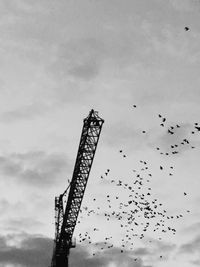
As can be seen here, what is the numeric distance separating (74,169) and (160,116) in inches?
945

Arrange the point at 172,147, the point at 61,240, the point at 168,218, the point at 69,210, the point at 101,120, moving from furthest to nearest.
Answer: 1. the point at 61,240
2. the point at 69,210
3. the point at 101,120
4. the point at 168,218
5. the point at 172,147

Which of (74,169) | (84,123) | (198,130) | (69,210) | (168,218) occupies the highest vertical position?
(84,123)

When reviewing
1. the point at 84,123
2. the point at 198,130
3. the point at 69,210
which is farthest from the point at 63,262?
the point at 198,130

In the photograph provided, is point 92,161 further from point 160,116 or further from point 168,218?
point 160,116

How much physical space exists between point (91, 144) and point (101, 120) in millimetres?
3226

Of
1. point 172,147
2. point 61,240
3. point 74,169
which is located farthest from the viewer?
point 61,240

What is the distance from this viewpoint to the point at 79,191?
47.6 m

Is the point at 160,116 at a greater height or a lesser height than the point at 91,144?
lesser

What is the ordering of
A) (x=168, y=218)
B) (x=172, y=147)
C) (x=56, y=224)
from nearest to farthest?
(x=172, y=147), (x=168, y=218), (x=56, y=224)

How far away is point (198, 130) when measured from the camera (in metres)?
24.2

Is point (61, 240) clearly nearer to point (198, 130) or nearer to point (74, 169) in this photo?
point (74, 169)

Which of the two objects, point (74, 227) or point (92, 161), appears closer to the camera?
point (92, 161)

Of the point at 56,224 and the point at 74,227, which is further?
the point at 56,224

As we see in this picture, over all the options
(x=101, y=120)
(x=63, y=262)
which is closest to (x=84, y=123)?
(x=101, y=120)
